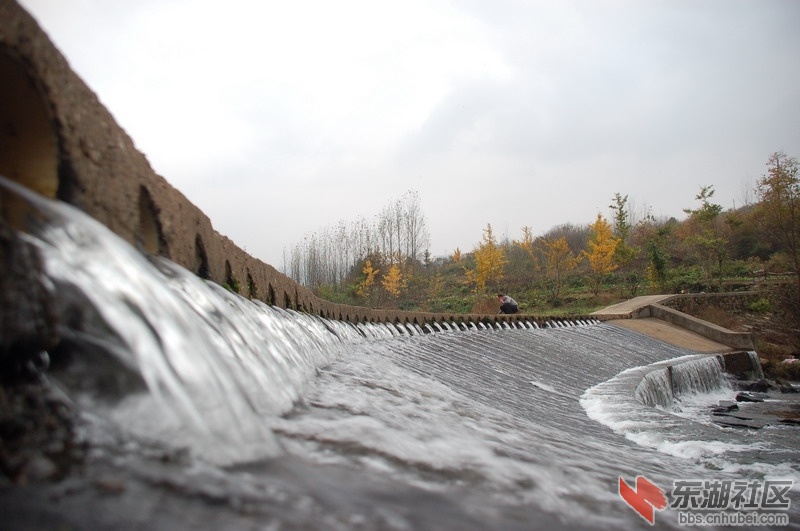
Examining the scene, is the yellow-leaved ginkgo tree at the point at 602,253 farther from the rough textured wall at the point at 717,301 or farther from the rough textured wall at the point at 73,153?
the rough textured wall at the point at 73,153

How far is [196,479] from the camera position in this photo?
911mm

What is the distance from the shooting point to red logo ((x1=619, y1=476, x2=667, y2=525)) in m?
1.42

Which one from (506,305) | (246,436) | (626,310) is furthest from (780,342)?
(246,436)

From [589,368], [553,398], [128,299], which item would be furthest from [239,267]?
[589,368]

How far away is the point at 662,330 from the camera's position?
603 inches

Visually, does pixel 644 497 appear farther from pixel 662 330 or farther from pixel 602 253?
pixel 602 253

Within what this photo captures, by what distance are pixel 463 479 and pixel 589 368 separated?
21.9 feet

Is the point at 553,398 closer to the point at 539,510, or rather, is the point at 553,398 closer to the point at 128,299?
the point at 539,510

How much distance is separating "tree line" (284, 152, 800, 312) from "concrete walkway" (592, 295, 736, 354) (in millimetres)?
5663

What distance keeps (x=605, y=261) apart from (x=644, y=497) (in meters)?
25.1

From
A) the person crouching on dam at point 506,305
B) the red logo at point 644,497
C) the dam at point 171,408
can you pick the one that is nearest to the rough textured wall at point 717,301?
the person crouching on dam at point 506,305

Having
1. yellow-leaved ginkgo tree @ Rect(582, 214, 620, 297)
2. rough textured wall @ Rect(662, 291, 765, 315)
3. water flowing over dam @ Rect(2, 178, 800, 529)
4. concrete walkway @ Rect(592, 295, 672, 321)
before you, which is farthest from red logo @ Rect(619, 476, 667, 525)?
yellow-leaved ginkgo tree @ Rect(582, 214, 620, 297)

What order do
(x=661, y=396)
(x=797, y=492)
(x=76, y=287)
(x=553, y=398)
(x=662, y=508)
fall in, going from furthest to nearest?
(x=661, y=396)
(x=553, y=398)
(x=797, y=492)
(x=662, y=508)
(x=76, y=287)

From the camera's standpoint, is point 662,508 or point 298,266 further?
point 298,266
